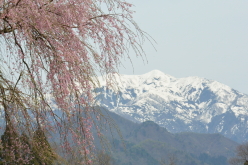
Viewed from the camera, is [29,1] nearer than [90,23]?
Yes

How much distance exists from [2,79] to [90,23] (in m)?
1.66

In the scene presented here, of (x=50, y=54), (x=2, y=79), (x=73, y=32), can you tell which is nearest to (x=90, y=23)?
(x=73, y=32)

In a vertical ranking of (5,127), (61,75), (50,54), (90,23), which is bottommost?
(5,127)

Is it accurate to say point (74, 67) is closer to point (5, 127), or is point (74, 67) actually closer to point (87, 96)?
point (87, 96)

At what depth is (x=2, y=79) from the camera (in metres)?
5.38

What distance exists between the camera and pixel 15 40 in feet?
16.6

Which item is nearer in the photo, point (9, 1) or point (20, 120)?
point (9, 1)

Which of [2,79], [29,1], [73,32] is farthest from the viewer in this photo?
[2,79]

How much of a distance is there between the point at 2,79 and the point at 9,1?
1.29 m

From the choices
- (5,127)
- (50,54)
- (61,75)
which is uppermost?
(50,54)

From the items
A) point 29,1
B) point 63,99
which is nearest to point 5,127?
point 63,99

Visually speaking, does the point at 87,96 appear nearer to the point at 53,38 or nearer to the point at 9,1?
the point at 53,38

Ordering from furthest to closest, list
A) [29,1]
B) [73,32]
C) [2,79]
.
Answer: [2,79]
[73,32]
[29,1]

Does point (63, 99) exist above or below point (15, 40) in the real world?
below
